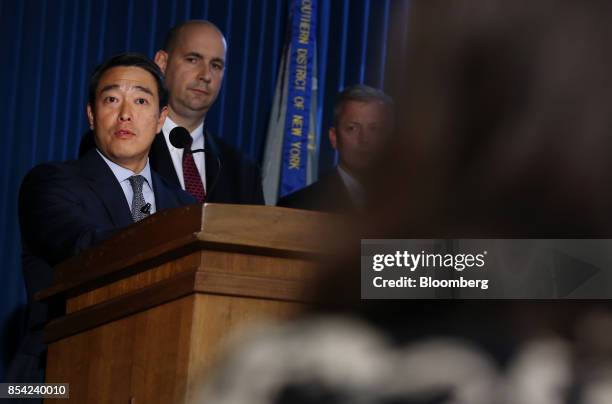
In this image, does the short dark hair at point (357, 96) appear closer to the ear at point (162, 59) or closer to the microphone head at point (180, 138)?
the ear at point (162, 59)

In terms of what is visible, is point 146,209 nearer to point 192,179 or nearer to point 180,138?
point 180,138

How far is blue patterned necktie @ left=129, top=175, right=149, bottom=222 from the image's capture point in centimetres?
229

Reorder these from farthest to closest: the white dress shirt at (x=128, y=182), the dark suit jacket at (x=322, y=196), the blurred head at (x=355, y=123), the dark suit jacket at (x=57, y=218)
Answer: the blurred head at (x=355, y=123) → the dark suit jacket at (x=322, y=196) → the white dress shirt at (x=128, y=182) → the dark suit jacket at (x=57, y=218)

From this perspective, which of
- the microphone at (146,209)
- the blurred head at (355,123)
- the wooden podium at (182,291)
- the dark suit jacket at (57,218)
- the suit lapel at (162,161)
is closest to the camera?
the wooden podium at (182,291)

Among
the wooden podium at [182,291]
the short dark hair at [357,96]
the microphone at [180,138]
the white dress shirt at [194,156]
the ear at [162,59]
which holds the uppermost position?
the ear at [162,59]

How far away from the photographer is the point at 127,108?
259 centimetres

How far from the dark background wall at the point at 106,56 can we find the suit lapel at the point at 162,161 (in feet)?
2.93

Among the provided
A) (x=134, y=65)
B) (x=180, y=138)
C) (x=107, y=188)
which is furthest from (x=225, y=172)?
(x=180, y=138)

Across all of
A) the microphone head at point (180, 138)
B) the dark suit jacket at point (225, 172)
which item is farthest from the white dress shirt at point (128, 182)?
the dark suit jacket at point (225, 172)

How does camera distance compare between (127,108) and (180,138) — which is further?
(127,108)

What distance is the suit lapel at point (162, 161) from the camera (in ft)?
11.1

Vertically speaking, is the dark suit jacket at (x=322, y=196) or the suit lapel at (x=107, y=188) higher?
the dark suit jacket at (x=322, y=196)

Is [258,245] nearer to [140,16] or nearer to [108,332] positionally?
[108,332]

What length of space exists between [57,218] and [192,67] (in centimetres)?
164
